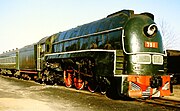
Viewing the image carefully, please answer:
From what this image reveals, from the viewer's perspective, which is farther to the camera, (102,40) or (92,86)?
(92,86)

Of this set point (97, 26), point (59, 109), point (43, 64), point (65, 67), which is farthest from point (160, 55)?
point (43, 64)

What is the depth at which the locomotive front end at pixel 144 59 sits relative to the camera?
29.5 ft

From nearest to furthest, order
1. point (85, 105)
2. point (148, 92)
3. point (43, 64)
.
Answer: point (85, 105)
point (148, 92)
point (43, 64)

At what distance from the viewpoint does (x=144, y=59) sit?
31.0ft

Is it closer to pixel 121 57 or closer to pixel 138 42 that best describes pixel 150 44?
pixel 138 42

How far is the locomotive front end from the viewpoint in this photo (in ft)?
29.5

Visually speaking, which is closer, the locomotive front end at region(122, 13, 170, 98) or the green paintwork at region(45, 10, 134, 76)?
the locomotive front end at region(122, 13, 170, 98)

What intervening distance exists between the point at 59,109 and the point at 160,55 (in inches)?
184

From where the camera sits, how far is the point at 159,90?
929cm

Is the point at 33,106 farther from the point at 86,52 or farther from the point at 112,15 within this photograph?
the point at 112,15

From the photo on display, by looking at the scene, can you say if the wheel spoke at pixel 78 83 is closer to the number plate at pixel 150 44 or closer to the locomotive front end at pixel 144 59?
the locomotive front end at pixel 144 59

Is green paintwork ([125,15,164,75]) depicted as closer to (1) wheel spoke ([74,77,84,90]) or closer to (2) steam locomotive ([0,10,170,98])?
(2) steam locomotive ([0,10,170,98])

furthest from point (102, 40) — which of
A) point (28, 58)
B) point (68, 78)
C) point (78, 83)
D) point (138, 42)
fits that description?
point (28, 58)

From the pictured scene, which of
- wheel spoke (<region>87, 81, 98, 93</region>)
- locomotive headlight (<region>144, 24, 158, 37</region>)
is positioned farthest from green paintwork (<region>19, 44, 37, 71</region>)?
locomotive headlight (<region>144, 24, 158, 37</region>)
